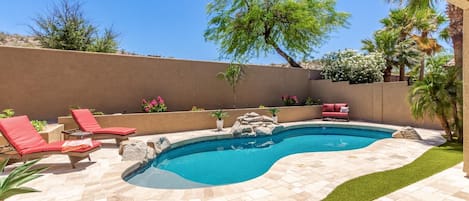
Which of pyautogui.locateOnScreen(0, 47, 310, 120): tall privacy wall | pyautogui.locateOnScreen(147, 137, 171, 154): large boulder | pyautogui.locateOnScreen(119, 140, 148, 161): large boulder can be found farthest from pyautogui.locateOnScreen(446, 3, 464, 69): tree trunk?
pyautogui.locateOnScreen(119, 140, 148, 161): large boulder

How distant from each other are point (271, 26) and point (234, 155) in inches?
480

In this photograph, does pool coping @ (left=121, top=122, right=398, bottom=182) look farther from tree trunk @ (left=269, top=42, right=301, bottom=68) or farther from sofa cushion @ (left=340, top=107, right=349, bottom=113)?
tree trunk @ (left=269, top=42, right=301, bottom=68)

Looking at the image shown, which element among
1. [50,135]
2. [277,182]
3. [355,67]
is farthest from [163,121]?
[355,67]

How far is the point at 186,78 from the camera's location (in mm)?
12070

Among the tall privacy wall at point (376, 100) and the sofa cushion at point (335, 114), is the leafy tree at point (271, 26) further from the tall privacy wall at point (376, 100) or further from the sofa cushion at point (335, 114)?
the sofa cushion at point (335, 114)

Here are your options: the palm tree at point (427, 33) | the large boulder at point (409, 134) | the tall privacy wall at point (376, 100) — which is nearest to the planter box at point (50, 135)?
the large boulder at point (409, 134)

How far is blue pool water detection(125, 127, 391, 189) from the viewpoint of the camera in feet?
17.1

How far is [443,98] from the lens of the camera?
23.3 feet

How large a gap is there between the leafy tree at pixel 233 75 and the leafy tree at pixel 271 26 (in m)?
4.38

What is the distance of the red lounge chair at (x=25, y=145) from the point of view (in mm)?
4812

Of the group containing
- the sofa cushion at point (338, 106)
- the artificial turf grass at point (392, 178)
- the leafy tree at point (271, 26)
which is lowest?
the artificial turf grass at point (392, 178)

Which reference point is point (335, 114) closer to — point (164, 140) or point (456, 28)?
point (456, 28)

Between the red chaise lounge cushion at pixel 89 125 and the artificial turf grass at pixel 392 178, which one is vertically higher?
the red chaise lounge cushion at pixel 89 125

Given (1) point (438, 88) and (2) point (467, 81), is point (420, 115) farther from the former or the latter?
(2) point (467, 81)
